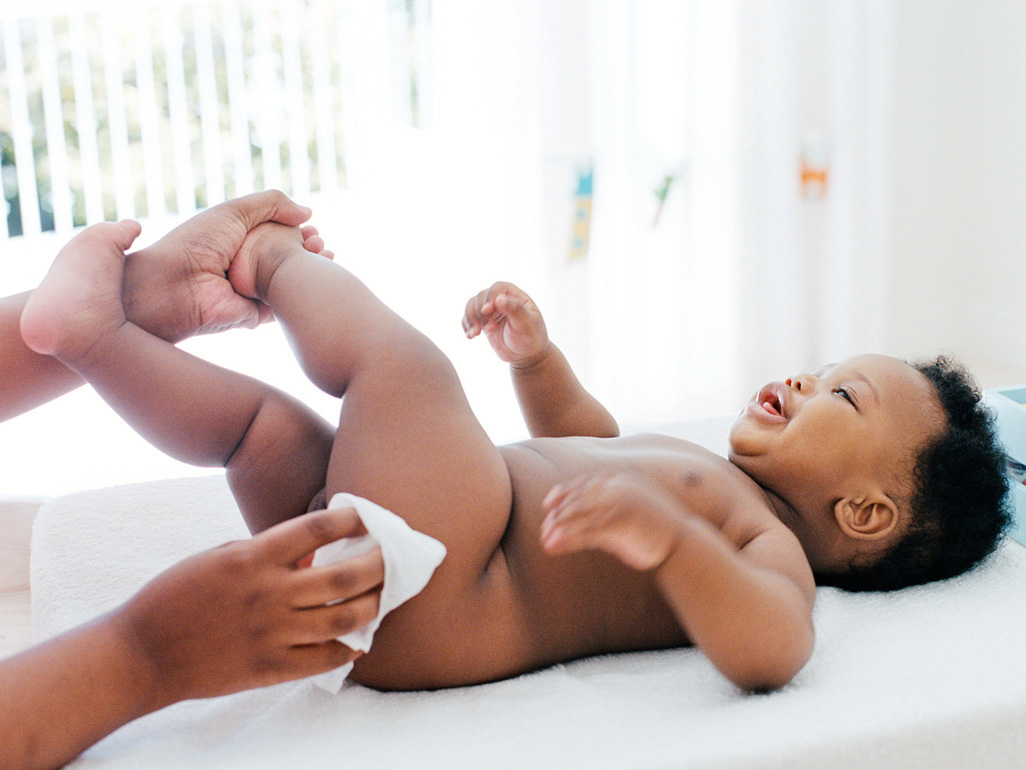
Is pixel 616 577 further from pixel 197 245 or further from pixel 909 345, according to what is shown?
pixel 909 345

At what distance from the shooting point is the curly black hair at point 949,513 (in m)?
1.06

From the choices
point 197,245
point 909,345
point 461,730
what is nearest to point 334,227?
point 909,345

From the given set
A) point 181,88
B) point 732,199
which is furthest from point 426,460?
point 181,88

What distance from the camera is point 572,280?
2.45 meters

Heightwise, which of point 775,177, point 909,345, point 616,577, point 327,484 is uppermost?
point 775,177

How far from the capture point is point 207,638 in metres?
0.80

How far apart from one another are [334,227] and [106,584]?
2.02 meters

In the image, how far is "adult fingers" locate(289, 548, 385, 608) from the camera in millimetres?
783

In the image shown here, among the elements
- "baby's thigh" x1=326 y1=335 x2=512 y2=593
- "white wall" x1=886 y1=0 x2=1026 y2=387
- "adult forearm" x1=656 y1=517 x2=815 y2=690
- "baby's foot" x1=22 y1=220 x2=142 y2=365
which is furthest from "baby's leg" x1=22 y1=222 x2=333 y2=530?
"white wall" x1=886 y1=0 x2=1026 y2=387

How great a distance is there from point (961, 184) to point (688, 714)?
245 cm

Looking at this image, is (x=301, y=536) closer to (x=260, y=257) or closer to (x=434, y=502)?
(x=434, y=502)

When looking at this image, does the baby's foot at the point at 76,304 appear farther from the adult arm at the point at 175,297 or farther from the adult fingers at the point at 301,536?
the adult fingers at the point at 301,536

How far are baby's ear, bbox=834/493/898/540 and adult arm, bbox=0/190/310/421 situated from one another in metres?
0.71

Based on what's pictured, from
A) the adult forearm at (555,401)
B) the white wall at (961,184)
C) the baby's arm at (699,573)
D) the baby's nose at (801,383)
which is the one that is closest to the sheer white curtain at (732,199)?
the white wall at (961,184)
